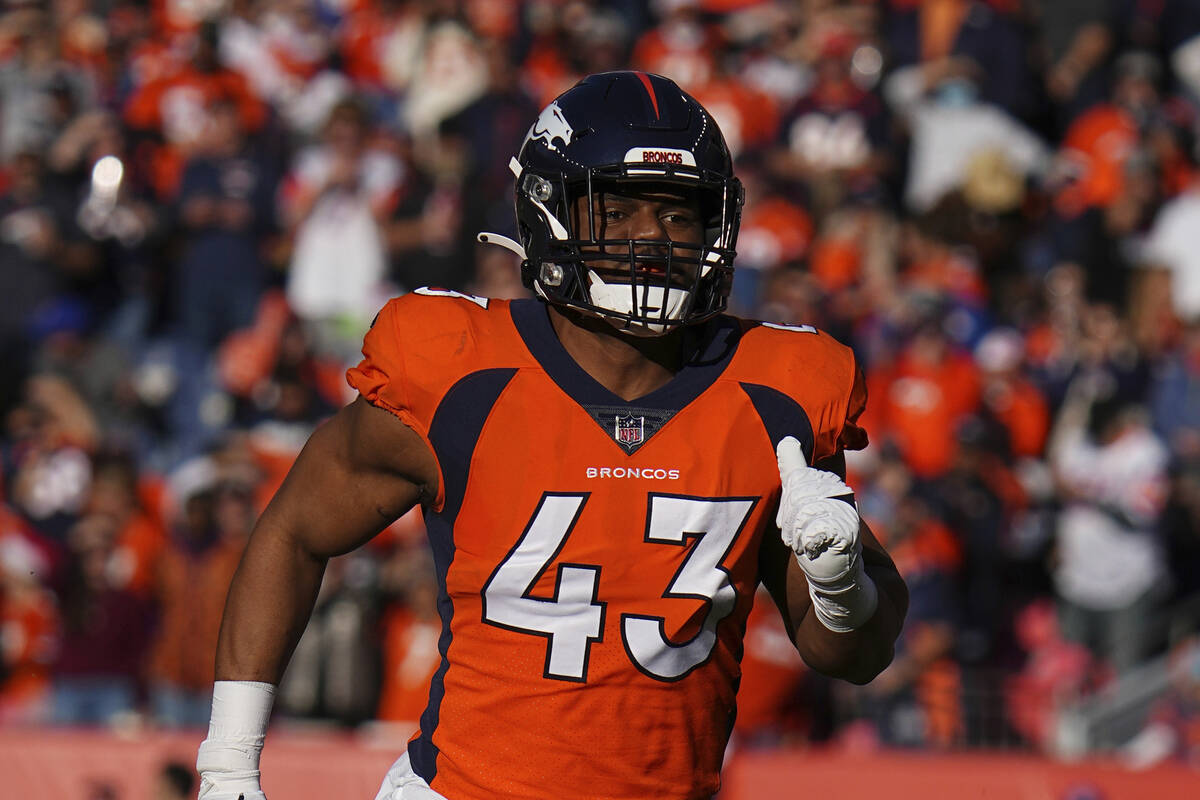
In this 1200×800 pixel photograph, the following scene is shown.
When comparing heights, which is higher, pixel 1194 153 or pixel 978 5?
pixel 978 5

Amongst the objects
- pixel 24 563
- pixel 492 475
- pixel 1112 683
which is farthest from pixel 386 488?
pixel 24 563

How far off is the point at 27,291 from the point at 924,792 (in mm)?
5874

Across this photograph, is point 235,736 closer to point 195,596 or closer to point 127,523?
point 195,596

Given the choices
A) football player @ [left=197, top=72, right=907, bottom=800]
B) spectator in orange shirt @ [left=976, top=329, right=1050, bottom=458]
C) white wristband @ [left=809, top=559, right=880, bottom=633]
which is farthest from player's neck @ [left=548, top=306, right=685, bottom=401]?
spectator in orange shirt @ [left=976, top=329, right=1050, bottom=458]

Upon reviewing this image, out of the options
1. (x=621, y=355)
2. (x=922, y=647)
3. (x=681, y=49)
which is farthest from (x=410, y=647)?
(x=681, y=49)

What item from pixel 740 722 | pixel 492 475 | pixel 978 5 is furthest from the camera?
pixel 978 5

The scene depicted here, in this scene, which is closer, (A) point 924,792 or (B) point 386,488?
(B) point 386,488

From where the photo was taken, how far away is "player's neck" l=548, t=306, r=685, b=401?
298 centimetres

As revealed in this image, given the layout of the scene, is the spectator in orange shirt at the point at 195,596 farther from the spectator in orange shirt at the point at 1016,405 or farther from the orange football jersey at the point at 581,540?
the orange football jersey at the point at 581,540

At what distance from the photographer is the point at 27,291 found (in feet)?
31.8

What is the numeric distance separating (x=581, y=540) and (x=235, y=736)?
679mm

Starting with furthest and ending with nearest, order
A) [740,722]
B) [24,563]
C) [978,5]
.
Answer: [978,5]
[24,563]
[740,722]

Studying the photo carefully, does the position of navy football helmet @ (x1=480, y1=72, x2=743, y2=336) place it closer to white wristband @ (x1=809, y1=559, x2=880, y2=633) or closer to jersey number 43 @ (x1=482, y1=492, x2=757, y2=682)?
jersey number 43 @ (x1=482, y1=492, x2=757, y2=682)

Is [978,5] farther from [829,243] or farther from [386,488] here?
[386,488]
